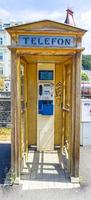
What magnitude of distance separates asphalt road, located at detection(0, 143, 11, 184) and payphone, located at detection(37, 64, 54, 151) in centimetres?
77

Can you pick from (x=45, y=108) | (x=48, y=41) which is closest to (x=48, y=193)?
(x=48, y=41)

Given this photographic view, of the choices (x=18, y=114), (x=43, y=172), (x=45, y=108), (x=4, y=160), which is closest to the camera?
(x=18, y=114)

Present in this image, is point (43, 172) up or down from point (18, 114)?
down

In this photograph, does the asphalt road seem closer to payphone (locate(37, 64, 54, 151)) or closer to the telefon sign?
payphone (locate(37, 64, 54, 151))

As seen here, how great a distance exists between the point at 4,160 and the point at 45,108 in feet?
4.63

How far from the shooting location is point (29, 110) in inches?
253

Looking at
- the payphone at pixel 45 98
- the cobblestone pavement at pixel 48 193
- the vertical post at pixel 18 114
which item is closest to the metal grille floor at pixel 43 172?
the cobblestone pavement at pixel 48 193

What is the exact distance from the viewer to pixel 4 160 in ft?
18.6

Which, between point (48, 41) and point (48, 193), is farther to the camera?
point (48, 41)

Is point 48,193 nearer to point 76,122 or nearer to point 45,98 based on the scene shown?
point 76,122

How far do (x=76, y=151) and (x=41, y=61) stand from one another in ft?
7.40

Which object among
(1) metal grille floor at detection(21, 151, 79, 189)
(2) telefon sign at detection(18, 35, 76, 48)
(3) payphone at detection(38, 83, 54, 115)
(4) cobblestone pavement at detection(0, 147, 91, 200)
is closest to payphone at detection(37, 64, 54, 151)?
(3) payphone at detection(38, 83, 54, 115)

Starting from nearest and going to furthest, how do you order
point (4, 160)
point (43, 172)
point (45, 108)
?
point (43, 172)
point (4, 160)
point (45, 108)

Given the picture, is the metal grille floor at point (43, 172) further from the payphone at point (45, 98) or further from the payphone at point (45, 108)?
the payphone at point (45, 98)
